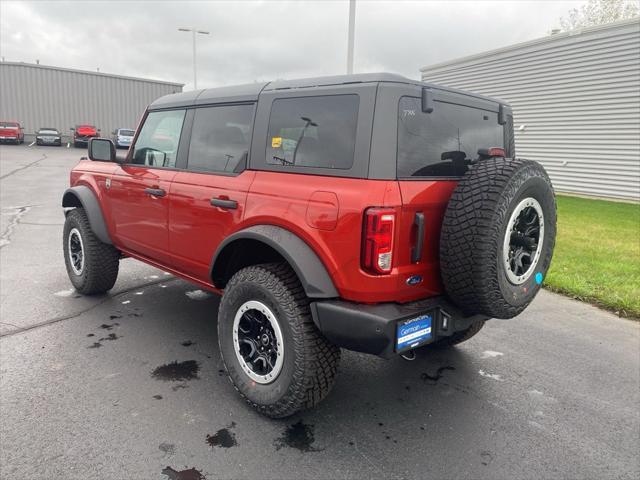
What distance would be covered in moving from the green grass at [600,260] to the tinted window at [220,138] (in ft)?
13.7

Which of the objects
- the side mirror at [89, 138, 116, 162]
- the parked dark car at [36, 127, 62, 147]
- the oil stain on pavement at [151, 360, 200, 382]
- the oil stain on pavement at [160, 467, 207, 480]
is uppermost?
the parked dark car at [36, 127, 62, 147]

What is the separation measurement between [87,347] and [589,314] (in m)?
4.64

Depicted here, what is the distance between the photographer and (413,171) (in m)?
2.49

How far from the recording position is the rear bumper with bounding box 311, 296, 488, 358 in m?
2.33

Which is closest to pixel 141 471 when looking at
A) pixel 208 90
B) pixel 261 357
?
pixel 261 357

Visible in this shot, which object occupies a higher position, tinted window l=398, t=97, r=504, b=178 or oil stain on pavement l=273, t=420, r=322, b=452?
tinted window l=398, t=97, r=504, b=178

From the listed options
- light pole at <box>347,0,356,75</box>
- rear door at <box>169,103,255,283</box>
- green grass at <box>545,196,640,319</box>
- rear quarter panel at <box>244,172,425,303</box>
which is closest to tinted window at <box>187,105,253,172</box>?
rear door at <box>169,103,255,283</box>

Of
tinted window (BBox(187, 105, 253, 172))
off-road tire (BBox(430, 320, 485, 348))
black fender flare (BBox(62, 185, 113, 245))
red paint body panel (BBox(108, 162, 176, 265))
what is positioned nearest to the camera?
tinted window (BBox(187, 105, 253, 172))

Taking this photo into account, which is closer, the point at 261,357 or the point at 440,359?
the point at 261,357

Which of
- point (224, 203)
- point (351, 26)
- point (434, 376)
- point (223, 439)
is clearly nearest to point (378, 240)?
point (224, 203)

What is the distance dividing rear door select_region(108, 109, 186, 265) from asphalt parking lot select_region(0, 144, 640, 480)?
0.76 meters

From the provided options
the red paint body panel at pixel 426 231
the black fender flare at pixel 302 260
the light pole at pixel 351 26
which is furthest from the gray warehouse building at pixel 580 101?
the black fender flare at pixel 302 260

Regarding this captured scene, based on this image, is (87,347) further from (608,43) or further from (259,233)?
(608,43)

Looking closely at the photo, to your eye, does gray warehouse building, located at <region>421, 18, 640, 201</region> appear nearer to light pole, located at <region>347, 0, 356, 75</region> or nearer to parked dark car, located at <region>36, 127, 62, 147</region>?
light pole, located at <region>347, 0, 356, 75</region>
